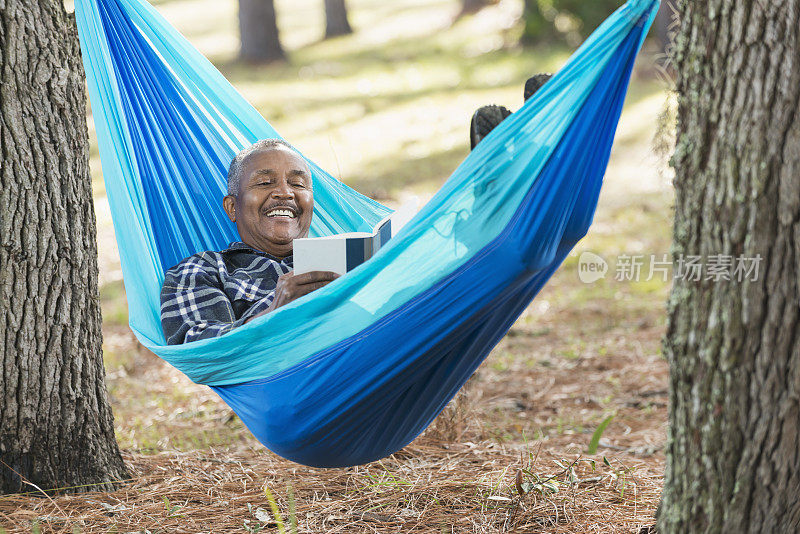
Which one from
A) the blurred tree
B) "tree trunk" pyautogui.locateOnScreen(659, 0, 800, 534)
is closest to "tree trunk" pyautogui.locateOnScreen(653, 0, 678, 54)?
the blurred tree

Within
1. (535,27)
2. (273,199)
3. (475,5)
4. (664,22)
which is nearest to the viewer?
(273,199)

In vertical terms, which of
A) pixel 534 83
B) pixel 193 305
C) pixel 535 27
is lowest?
pixel 193 305

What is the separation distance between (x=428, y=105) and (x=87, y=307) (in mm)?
6704

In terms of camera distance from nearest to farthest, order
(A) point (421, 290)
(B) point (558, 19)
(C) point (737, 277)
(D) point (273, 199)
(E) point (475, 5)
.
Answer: (C) point (737, 277) < (A) point (421, 290) < (D) point (273, 199) < (B) point (558, 19) < (E) point (475, 5)

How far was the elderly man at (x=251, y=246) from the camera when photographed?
83.0 inches

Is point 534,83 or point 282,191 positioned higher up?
point 534,83

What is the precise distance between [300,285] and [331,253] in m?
0.10

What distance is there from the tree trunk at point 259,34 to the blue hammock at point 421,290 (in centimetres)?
819

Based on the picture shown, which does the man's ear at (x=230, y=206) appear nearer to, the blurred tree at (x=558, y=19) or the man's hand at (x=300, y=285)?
the man's hand at (x=300, y=285)

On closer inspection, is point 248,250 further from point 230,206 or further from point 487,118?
point 487,118

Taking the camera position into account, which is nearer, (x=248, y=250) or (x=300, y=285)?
(x=300, y=285)

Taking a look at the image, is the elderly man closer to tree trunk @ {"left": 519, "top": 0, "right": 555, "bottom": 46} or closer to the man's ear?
the man's ear

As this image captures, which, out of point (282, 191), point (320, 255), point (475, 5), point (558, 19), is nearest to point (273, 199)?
point (282, 191)

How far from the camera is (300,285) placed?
6.22 ft
